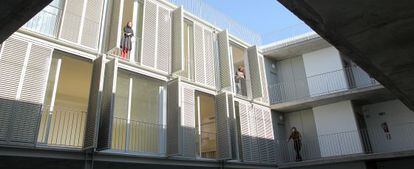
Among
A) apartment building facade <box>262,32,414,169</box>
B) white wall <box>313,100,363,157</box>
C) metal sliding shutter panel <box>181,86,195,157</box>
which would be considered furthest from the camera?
white wall <box>313,100,363,157</box>

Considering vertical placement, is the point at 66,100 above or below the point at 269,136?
above

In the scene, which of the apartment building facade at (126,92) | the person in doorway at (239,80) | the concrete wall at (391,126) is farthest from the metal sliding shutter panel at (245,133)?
the concrete wall at (391,126)

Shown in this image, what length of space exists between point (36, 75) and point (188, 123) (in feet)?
19.3

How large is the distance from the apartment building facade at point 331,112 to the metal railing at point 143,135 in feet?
25.7

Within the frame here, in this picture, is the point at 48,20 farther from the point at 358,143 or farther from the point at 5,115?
the point at 358,143

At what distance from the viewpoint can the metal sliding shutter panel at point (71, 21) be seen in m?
11.8

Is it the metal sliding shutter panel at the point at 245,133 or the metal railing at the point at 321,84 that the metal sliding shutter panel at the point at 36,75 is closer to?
the metal sliding shutter panel at the point at 245,133

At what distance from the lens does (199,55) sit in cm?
1650

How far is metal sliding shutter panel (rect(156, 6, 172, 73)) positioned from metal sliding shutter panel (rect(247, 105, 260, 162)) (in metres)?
5.37

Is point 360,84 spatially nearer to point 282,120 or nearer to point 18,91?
point 282,120

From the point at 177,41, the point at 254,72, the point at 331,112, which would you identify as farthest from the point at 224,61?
the point at 331,112

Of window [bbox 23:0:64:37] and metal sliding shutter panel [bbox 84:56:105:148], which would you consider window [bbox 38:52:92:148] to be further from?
window [bbox 23:0:64:37]

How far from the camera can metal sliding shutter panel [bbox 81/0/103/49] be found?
12.3 metres

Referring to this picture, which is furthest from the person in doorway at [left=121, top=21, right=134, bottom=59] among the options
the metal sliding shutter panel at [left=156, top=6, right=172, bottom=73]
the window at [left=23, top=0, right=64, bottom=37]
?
the window at [left=23, top=0, right=64, bottom=37]
